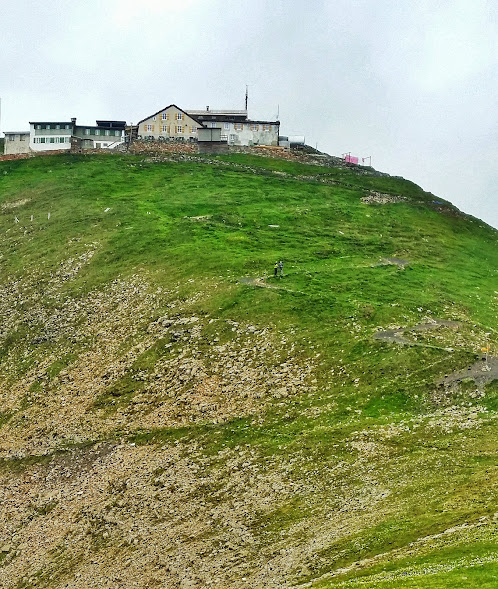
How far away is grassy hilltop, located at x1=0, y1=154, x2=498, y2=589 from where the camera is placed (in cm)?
4747

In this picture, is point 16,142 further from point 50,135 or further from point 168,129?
point 168,129

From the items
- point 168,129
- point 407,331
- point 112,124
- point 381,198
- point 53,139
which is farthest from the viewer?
point 112,124

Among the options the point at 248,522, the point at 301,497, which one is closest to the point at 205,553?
the point at 248,522

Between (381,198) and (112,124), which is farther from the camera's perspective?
(112,124)

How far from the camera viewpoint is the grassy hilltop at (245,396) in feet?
156

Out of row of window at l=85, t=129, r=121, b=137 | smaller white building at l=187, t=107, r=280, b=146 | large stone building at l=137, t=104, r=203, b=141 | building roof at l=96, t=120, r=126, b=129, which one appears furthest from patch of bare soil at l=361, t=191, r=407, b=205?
building roof at l=96, t=120, r=126, b=129

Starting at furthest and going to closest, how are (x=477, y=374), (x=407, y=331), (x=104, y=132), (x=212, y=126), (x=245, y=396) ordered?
1. (x=212, y=126)
2. (x=104, y=132)
3. (x=407, y=331)
4. (x=245, y=396)
5. (x=477, y=374)

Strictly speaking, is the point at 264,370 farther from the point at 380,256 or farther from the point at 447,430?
the point at 380,256

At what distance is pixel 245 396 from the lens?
220 feet

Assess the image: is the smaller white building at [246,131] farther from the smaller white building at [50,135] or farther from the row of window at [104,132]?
the smaller white building at [50,135]

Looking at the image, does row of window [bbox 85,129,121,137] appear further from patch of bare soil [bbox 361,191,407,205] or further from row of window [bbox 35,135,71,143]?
patch of bare soil [bbox 361,191,407,205]

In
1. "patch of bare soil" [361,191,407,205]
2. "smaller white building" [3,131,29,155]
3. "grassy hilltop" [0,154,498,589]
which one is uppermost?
"smaller white building" [3,131,29,155]

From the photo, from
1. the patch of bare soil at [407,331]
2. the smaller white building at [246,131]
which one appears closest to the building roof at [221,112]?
the smaller white building at [246,131]

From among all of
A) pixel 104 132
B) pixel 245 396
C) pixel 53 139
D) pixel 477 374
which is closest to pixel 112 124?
pixel 104 132
